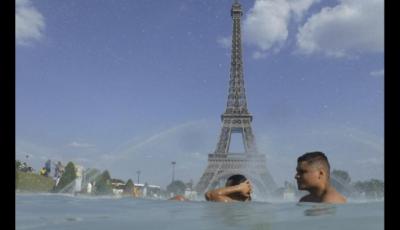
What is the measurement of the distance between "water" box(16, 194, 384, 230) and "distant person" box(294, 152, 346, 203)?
0.15 m

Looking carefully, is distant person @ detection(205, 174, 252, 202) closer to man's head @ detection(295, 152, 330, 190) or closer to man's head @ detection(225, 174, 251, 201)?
man's head @ detection(225, 174, 251, 201)

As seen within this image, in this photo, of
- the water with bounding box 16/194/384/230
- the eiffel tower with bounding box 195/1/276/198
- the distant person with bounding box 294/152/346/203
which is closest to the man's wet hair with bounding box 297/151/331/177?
the distant person with bounding box 294/152/346/203

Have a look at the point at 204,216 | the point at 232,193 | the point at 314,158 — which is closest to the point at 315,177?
the point at 314,158

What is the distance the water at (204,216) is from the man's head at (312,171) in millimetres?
331

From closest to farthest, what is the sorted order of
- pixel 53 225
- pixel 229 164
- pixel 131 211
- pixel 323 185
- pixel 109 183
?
pixel 53 225 < pixel 323 185 < pixel 131 211 < pixel 109 183 < pixel 229 164

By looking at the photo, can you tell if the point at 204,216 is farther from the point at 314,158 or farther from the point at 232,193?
the point at 314,158

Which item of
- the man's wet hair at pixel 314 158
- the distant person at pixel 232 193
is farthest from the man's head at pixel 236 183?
the man's wet hair at pixel 314 158

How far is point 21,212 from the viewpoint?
755cm

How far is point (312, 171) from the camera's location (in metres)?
7.11

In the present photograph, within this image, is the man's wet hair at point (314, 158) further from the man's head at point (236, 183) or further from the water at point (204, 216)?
the man's head at point (236, 183)

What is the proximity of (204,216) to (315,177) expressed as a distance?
171 cm
